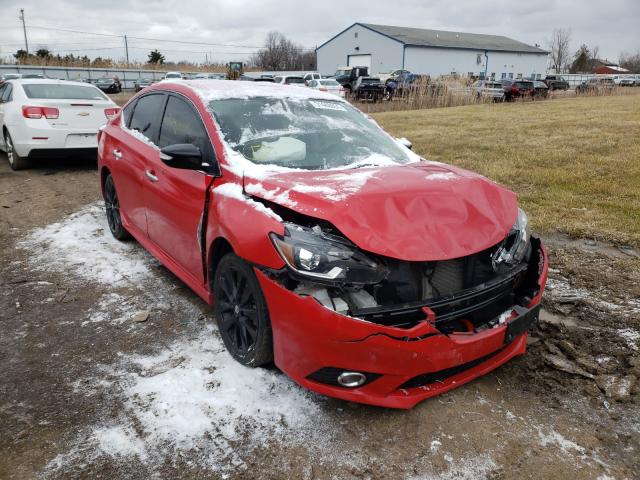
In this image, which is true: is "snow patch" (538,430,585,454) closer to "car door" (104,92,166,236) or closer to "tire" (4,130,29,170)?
"car door" (104,92,166,236)

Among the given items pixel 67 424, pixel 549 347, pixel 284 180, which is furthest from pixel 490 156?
pixel 67 424

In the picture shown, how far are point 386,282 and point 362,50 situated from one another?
59770 mm

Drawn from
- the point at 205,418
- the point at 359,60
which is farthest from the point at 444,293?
the point at 359,60

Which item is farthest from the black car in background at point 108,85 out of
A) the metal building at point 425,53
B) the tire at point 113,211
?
the tire at point 113,211

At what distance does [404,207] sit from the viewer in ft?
8.33

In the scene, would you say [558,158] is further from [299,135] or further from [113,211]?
[113,211]

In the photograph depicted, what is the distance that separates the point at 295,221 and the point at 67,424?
1542 mm

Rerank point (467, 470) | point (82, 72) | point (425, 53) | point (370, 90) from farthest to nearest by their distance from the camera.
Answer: point (425, 53) → point (82, 72) → point (370, 90) → point (467, 470)

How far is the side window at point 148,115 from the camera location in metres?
4.15

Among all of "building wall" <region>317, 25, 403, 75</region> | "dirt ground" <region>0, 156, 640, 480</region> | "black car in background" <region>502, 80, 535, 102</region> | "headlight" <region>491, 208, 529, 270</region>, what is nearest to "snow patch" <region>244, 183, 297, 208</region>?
"dirt ground" <region>0, 156, 640, 480</region>

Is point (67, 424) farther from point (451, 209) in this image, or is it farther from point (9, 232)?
point (9, 232)

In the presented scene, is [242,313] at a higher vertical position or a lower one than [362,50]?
lower

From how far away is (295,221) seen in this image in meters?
2.60

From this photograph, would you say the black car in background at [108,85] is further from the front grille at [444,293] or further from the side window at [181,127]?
the front grille at [444,293]
